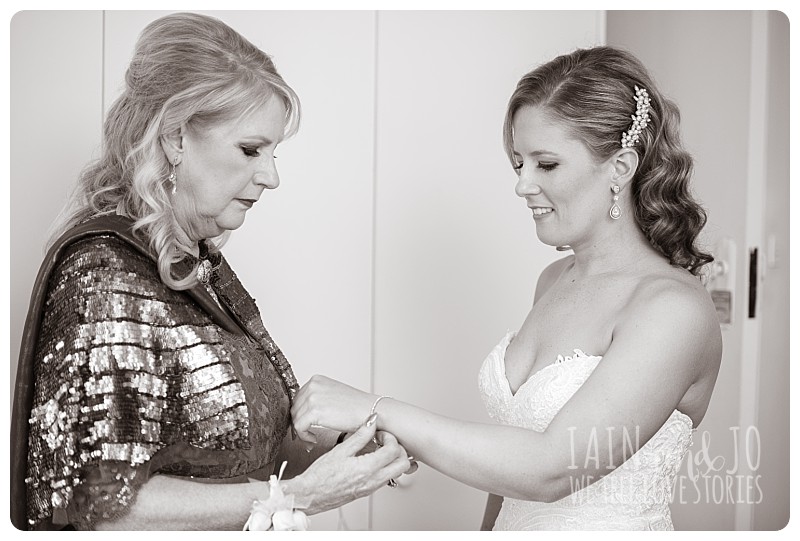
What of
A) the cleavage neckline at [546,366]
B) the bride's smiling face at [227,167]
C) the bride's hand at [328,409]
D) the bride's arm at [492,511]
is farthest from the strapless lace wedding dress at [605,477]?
the bride's smiling face at [227,167]

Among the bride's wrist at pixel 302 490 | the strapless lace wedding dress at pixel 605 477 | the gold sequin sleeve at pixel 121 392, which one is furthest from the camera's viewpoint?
the strapless lace wedding dress at pixel 605 477

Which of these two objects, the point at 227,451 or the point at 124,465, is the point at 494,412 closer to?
the point at 227,451

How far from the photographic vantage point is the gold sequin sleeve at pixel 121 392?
124cm

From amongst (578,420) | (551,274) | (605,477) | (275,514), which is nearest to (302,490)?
(275,514)

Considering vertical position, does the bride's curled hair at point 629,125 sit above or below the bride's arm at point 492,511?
A: above

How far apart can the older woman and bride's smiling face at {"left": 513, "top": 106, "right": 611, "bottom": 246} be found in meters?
0.49

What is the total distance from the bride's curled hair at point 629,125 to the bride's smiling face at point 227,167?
0.56 meters

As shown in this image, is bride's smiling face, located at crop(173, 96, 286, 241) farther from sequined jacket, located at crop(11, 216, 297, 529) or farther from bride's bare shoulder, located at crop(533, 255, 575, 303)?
bride's bare shoulder, located at crop(533, 255, 575, 303)

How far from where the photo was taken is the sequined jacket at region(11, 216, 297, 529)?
1245 mm

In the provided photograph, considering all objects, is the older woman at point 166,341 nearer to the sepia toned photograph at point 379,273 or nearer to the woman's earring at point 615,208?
the sepia toned photograph at point 379,273

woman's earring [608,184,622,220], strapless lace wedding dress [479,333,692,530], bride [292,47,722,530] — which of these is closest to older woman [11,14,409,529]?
bride [292,47,722,530]

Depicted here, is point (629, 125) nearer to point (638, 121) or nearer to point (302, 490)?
point (638, 121)

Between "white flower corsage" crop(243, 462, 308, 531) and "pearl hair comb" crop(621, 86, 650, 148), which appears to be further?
"pearl hair comb" crop(621, 86, 650, 148)

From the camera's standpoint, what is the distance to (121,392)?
50.0 inches
